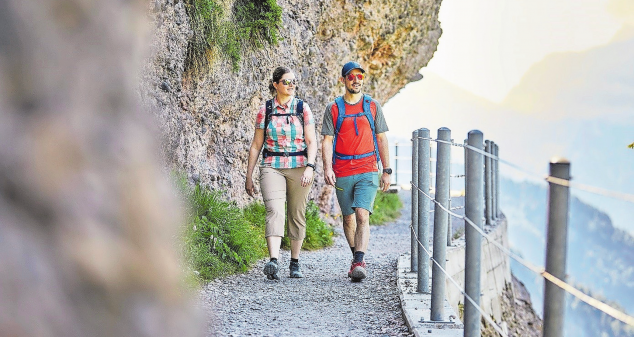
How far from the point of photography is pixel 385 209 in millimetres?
17312

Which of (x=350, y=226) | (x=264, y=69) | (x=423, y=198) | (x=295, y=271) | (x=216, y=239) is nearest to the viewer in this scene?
(x=423, y=198)

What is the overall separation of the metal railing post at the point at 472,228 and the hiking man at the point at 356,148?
3.29 meters

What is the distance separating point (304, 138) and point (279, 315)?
6.69ft

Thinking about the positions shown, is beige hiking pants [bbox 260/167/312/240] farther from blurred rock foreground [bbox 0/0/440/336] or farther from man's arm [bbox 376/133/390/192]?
blurred rock foreground [bbox 0/0/440/336]

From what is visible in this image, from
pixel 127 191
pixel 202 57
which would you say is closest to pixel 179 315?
pixel 127 191

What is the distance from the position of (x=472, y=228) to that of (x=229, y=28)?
24.0 feet

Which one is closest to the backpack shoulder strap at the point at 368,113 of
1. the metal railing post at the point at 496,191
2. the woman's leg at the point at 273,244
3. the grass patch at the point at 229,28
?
the woman's leg at the point at 273,244

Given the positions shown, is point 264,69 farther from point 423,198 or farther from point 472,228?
point 472,228

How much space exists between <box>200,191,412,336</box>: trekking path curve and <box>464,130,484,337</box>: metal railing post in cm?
137

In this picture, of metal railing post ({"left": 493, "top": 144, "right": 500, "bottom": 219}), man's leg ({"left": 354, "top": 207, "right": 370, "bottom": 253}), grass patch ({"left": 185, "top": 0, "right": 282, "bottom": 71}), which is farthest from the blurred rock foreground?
metal railing post ({"left": 493, "top": 144, "right": 500, "bottom": 219})

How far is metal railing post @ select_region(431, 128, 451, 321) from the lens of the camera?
4.63 m

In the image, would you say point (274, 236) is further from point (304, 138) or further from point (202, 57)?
point (202, 57)

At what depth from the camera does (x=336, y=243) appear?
1156 centimetres

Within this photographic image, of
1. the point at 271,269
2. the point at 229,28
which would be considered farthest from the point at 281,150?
the point at 229,28
